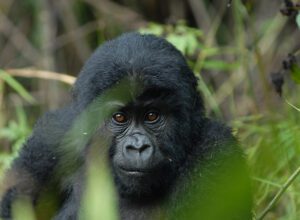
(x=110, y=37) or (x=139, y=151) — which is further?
(x=110, y=37)

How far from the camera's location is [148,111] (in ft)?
11.4

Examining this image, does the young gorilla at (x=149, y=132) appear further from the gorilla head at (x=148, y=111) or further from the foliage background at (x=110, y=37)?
the foliage background at (x=110, y=37)

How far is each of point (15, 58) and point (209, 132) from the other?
14.1 feet

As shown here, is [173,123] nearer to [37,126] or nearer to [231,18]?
[37,126]

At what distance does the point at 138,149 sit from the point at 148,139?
Result: 0.10 metres

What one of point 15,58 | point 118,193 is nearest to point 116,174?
point 118,193

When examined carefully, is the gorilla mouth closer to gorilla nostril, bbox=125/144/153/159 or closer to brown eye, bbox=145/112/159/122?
gorilla nostril, bbox=125/144/153/159

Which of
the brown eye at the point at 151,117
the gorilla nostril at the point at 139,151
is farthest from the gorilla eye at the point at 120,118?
the gorilla nostril at the point at 139,151

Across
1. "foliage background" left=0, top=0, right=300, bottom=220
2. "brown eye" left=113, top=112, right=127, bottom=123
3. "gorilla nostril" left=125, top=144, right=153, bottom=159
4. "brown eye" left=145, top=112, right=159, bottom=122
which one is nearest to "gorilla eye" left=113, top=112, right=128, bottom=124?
"brown eye" left=113, top=112, right=127, bottom=123

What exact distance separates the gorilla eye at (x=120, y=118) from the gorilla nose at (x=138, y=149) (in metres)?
0.19

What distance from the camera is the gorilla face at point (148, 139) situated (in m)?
3.34

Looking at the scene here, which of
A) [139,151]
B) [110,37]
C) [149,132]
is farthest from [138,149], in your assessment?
[110,37]

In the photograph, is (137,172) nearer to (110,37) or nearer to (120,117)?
(120,117)

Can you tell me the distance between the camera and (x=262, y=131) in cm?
439
